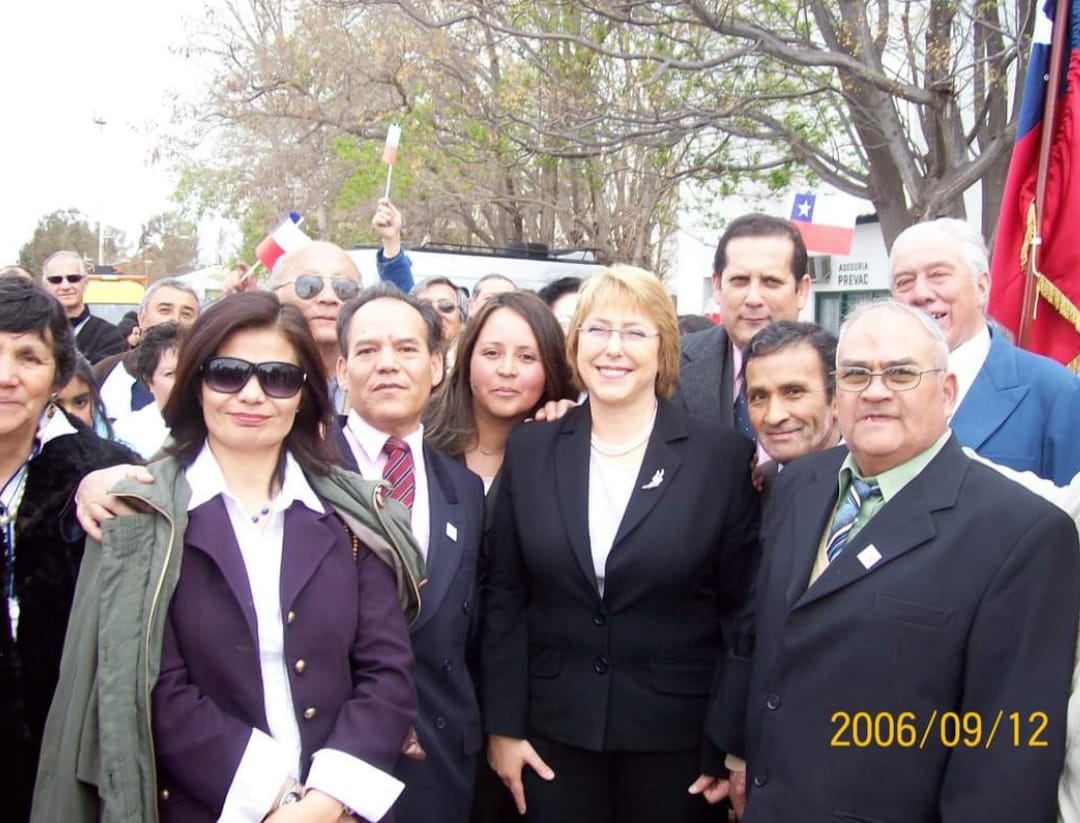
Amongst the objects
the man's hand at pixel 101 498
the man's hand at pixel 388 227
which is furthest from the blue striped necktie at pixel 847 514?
the man's hand at pixel 388 227

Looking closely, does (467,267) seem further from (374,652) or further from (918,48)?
(374,652)

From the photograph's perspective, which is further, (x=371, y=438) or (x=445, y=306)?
(x=445, y=306)

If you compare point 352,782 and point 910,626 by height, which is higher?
point 910,626

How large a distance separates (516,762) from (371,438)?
44.3 inches

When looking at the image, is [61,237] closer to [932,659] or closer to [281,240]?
[281,240]

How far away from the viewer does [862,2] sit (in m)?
9.27

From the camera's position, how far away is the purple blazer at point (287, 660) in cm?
230

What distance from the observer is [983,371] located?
328 cm

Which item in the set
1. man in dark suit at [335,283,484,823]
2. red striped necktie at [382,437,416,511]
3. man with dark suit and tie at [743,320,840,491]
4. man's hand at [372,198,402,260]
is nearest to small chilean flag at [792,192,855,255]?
man's hand at [372,198,402,260]

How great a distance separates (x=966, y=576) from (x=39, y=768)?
2197 millimetres

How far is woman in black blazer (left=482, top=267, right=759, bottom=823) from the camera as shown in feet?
9.81

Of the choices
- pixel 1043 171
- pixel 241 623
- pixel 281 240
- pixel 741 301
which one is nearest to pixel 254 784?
pixel 241 623

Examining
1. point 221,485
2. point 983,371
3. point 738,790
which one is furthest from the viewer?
point 983,371

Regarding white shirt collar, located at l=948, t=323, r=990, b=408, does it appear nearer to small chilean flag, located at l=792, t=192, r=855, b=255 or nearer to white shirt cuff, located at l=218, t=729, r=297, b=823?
white shirt cuff, located at l=218, t=729, r=297, b=823
